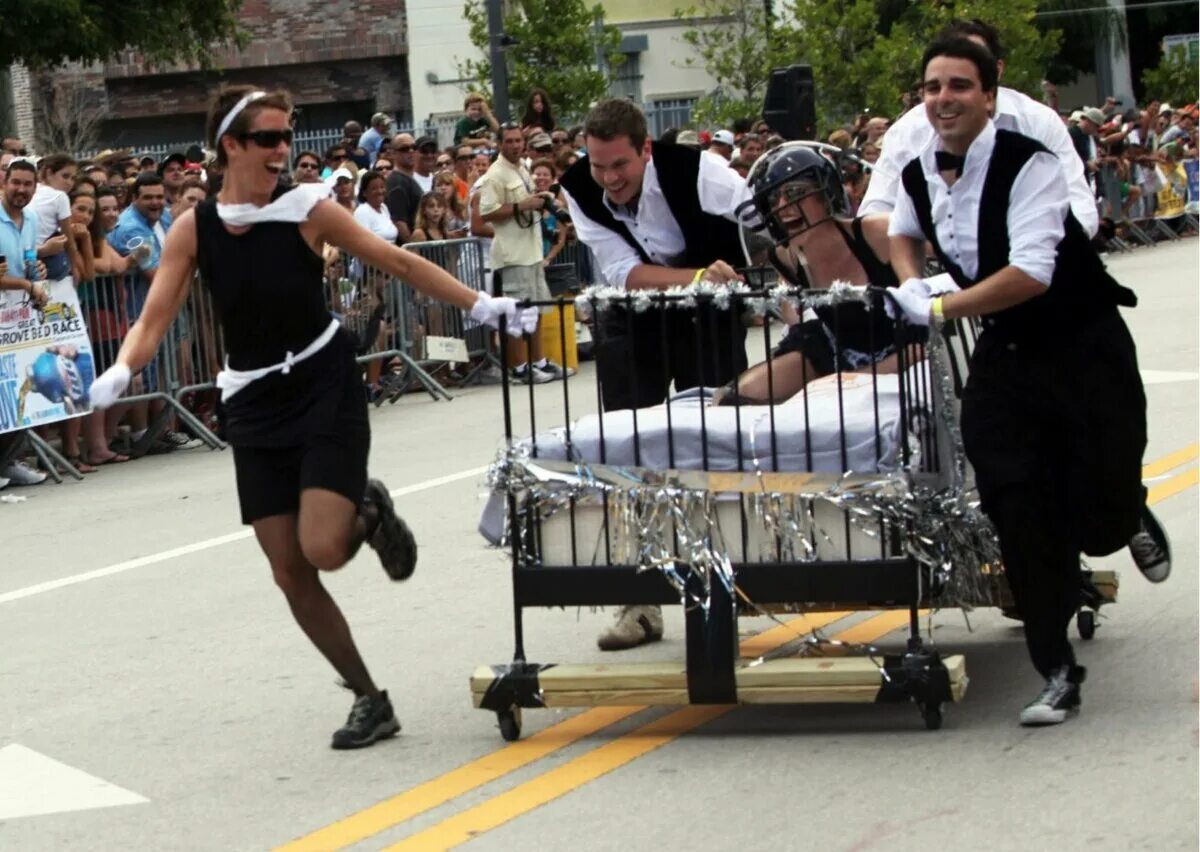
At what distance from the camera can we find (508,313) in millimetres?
6535

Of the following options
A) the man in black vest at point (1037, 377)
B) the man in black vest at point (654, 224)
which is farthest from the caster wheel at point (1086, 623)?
the man in black vest at point (654, 224)

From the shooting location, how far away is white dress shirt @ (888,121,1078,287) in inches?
245

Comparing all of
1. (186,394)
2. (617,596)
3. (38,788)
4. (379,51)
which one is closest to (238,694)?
(38,788)

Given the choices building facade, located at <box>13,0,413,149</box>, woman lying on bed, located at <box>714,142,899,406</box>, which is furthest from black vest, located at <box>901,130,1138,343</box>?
building facade, located at <box>13,0,413,149</box>

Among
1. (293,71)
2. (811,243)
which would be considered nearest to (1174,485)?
(811,243)

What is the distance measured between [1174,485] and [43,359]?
22.9 feet

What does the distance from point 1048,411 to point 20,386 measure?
8.83 meters

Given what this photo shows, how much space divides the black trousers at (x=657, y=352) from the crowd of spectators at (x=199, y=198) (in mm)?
705

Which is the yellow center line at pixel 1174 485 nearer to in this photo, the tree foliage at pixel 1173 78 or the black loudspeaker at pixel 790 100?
the black loudspeaker at pixel 790 100

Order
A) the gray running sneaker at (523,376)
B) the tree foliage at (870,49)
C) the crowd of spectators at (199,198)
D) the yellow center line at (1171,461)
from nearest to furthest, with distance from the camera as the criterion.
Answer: the yellow center line at (1171,461)
the crowd of spectators at (199,198)
the gray running sneaker at (523,376)
the tree foliage at (870,49)

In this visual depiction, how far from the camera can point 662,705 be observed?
22.0ft

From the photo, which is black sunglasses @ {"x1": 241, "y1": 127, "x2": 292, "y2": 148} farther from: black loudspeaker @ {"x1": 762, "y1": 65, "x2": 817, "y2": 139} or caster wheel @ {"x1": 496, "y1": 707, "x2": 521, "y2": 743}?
black loudspeaker @ {"x1": 762, "y1": 65, "x2": 817, "y2": 139}

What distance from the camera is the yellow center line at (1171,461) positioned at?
10.9 metres

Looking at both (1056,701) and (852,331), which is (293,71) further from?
(1056,701)
